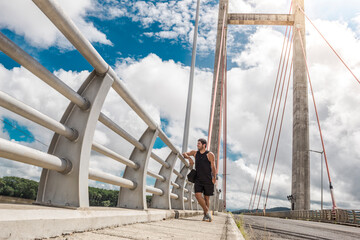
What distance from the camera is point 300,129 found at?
19953 millimetres

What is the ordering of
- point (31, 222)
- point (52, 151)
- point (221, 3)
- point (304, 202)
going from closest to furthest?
1. point (31, 222)
2. point (52, 151)
3. point (221, 3)
4. point (304, 202)

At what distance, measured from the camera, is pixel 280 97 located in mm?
29359

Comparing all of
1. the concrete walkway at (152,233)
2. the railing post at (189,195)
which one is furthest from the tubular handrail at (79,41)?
the railing post at (189,195)

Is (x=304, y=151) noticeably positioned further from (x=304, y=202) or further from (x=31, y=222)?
(x=31, y=222)

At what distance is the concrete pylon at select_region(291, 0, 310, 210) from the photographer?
1950cm

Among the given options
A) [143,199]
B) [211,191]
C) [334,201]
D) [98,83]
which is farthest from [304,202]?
[98,83]

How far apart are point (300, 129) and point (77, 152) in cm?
1953

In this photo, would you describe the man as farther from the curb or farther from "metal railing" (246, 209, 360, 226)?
"metal railing" (246, 209, 360, 226)

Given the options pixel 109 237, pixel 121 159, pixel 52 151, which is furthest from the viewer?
pixel 121 159

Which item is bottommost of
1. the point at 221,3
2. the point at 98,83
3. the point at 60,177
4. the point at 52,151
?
the point at 60,177

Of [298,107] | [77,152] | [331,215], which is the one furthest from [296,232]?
[298,107]

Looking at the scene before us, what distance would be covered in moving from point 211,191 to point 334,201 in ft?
49.0

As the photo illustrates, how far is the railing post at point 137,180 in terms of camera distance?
361cm

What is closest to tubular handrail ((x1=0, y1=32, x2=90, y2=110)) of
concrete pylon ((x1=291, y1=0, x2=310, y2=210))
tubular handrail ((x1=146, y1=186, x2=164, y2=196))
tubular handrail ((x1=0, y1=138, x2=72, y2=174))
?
tubular handrail ((x1=0, y1=138, x2=72, y2=174))
